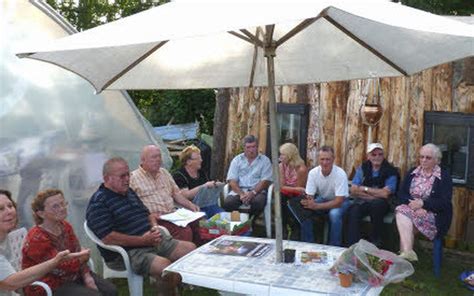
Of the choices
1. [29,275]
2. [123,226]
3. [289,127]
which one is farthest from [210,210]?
[29,275]

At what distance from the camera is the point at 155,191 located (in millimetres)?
4641

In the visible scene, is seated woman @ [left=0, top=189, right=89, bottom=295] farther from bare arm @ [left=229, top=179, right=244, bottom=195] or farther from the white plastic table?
bare arm @ [left=229, top=179, right=244, bottom=195]

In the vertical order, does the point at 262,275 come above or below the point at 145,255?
above

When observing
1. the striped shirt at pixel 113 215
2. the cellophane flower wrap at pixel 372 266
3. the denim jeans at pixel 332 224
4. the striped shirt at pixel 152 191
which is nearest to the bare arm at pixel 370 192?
the denim jeans at pixel 332 224

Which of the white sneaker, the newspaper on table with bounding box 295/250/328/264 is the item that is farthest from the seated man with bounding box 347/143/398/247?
the newspaper on table with bounding box 295/250/328/264

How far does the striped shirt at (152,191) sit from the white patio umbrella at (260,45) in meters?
1.01

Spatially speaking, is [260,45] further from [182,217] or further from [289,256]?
[182,217]

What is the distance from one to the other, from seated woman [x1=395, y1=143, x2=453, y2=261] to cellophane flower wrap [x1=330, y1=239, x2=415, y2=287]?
2116 millimetres

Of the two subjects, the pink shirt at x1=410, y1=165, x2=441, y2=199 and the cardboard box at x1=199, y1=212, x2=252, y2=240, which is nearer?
the cardboard box at x1=199, y1=212, x2=252, y2=240

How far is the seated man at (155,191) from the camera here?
4.51 m

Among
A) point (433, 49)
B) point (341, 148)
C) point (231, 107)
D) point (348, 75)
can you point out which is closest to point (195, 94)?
point (231, 107)

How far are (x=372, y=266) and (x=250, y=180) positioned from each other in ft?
10.8

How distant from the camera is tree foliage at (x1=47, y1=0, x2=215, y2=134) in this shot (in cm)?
1212

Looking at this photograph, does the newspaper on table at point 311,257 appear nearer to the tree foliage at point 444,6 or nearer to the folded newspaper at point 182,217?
the folded newspaper at point 182,217
